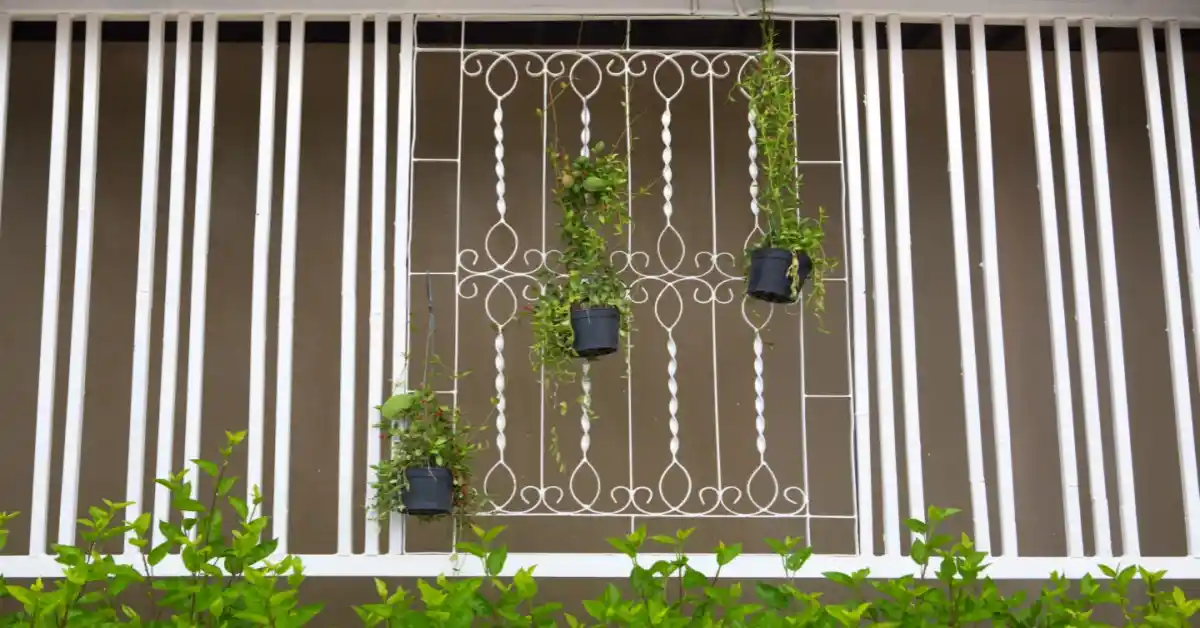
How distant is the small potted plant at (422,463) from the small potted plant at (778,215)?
36.2 inches

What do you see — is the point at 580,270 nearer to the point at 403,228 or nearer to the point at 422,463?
the point at 403,228

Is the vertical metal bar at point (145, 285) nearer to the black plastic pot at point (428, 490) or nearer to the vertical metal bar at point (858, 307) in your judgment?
the black plastic pot at point (428, 490)

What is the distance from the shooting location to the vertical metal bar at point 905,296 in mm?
3412

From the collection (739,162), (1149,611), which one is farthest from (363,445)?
(1149,611)

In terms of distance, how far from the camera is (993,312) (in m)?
3.47

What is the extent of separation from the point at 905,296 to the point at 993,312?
259mm

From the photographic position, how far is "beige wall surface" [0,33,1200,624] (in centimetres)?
463

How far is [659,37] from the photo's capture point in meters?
4.29

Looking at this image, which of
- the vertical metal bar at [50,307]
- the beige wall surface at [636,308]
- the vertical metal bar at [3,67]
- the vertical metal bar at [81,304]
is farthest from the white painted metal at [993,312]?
the vertical metal bar at [3,67]

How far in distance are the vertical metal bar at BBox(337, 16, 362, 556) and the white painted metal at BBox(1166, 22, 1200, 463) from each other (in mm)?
2419

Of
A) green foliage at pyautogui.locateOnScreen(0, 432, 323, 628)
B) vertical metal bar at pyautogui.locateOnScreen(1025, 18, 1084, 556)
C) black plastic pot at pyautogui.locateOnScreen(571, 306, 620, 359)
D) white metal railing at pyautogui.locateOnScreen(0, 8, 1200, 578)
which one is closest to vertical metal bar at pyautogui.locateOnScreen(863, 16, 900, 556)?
white metal railing at pyautogui.locateOnScreen(0, 8, 1200, 578)

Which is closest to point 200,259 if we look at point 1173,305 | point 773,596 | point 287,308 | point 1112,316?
point 287,308

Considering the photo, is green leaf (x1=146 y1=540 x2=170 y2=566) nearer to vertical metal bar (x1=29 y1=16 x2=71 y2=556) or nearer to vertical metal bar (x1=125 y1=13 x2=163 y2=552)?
vertical metal bar (x1=125 y1=13 x2=163 y2=552)

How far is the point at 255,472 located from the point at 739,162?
233 centimetres
